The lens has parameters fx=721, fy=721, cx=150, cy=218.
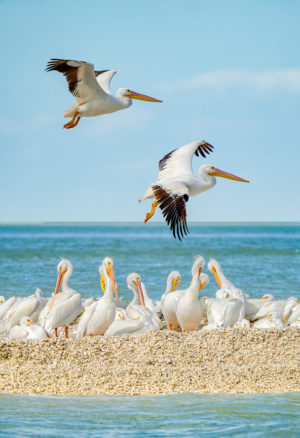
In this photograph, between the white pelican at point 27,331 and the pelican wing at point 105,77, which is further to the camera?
the pelican wing at point 105,77

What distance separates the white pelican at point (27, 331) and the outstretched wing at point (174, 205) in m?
2.18

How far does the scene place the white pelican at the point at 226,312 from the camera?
25.4 ft

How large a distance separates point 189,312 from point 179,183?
6.78ft

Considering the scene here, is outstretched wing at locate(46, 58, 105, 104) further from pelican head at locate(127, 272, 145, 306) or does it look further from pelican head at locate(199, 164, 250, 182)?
pelican head at locate(127, 272, 145, 306)

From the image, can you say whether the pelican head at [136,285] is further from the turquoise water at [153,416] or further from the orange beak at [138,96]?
the turquoise water at [153,416]

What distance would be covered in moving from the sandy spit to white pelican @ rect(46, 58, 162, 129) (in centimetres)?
210

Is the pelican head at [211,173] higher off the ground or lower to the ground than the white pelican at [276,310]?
higher

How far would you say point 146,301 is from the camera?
9258 millimetres

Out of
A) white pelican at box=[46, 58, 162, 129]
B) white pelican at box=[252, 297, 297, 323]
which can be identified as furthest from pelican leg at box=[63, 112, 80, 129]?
white pelican at box=[252, 297, 297, 323]

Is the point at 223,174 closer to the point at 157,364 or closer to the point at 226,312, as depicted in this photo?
the point at 226,312

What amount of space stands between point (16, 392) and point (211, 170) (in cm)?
301

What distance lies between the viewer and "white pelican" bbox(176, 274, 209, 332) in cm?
791

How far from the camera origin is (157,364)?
6137 millimetres

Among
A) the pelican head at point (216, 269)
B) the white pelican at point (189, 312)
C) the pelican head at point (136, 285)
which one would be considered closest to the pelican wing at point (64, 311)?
the pelican head at point (136, 285)
